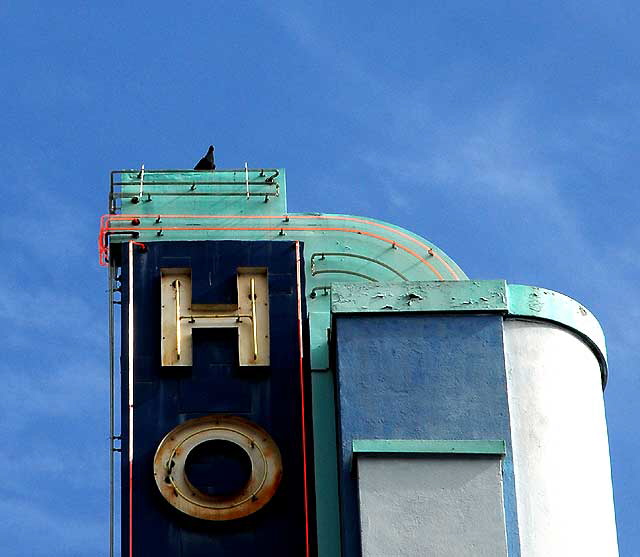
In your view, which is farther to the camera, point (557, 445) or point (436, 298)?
point (436, 298)

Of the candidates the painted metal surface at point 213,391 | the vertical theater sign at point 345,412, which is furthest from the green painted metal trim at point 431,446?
the painted metal surface at point 213,391

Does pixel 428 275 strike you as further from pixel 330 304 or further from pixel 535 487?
pixel 535 487

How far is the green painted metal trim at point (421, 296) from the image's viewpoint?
3189 cm

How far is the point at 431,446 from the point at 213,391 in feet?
12.3

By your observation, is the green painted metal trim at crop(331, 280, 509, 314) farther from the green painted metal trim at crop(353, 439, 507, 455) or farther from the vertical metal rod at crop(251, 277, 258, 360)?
the green painted metal trim at crop(353, 439, 507, 455)

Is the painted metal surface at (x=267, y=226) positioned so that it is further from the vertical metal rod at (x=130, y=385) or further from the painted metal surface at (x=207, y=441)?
the painted metal surface at (x=207, y=441)

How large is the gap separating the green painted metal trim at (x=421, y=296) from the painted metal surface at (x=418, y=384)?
13cm

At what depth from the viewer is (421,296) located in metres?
32.0

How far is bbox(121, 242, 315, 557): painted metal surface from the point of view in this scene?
3170 centimetres

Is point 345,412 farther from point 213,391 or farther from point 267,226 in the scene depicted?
point 267,226

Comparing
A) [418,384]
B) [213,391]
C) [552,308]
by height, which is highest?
[552,308]

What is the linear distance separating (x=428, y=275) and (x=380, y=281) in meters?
0.86

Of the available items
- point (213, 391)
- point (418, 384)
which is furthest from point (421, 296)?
point (213, 391)

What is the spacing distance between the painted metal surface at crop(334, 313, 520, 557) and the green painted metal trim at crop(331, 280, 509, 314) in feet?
0.44
